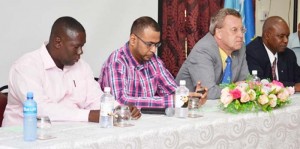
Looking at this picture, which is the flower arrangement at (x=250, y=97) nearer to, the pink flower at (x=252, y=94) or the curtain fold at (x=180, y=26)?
the pink flower at (x=252, y=94)

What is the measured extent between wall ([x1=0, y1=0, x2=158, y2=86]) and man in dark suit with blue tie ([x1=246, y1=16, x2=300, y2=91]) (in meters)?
1.03

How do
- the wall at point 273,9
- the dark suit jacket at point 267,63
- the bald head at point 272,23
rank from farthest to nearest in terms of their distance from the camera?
the wall at point 273,9
the bald head at point 272,23
the dark suit jacket at point 267,63

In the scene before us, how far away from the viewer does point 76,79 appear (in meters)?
3.37

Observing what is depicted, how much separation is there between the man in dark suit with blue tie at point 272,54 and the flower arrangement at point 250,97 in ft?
4.08

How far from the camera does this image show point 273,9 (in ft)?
23.1

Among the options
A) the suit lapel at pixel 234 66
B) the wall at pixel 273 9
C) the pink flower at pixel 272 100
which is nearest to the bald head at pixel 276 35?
the suit lapel at pixel 234 66

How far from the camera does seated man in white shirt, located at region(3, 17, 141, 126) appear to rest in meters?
2.99

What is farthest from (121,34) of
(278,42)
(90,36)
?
(278,42)

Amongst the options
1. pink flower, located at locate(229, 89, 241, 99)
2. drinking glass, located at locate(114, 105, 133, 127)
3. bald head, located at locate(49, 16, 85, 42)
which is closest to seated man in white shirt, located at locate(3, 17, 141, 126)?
bald head, located at locate(49, 16, 85, 42)

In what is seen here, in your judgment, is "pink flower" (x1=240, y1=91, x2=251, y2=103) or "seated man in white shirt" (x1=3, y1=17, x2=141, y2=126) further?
"pink flower" (x1=240, y1=91, x2=251, y2=103)

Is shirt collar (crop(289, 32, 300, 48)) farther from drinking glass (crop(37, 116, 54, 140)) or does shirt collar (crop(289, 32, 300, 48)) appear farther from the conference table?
drinking glass (crop(37, 116, 54, 140))

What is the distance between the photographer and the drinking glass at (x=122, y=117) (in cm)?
271

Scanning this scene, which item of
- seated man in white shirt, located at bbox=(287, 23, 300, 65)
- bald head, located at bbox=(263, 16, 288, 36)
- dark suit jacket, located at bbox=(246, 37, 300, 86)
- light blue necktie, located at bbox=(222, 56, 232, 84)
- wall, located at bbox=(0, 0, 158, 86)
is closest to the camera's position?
wall, located at bbox=(0, 0, 158, 86)

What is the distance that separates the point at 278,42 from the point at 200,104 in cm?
163
